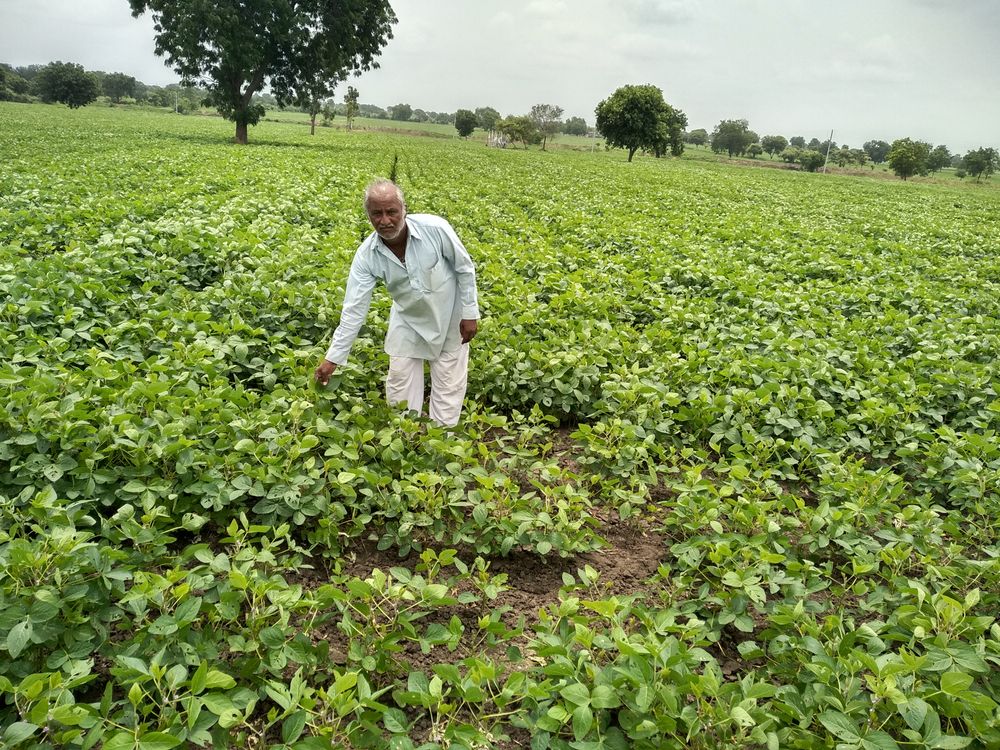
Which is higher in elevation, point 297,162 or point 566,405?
point 297,162

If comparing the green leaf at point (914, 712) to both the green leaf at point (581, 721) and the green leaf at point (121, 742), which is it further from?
the green leaf at point (121, 742)

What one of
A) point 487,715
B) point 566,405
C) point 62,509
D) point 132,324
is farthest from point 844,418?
point 132,324

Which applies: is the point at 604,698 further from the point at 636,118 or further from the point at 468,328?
the point at 636,118

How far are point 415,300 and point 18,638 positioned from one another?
8.64ft

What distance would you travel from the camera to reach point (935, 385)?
195 inches

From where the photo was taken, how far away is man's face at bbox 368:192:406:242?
359 cm

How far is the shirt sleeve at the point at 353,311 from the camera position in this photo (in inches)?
151

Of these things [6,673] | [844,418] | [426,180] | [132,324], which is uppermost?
[426,180]

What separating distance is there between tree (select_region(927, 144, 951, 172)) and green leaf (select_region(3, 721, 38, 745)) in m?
106

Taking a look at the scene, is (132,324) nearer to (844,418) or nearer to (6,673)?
(6,673)

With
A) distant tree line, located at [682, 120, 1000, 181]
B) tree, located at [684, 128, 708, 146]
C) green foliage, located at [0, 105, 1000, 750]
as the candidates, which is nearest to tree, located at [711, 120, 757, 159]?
distant tree line, located at [682, 120, 1000, 181]

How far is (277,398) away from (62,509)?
131 cm

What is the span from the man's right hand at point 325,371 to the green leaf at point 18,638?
6.84 feet

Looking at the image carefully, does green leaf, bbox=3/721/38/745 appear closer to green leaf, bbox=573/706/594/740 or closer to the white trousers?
green leaf, bbox=573/706/594/740
